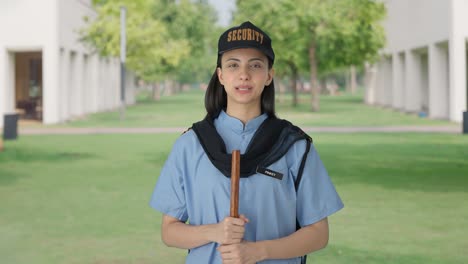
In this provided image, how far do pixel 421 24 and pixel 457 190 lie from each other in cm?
3002

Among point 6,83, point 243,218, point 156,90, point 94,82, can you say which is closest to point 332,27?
point 94,82

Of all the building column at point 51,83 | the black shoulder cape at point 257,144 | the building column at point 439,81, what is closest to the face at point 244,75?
the black shoulder cape at point 257,144

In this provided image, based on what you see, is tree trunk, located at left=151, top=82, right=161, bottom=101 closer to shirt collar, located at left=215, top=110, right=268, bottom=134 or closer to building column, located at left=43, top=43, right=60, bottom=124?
building column, located at left=43, top=43, right=60, bottom=124

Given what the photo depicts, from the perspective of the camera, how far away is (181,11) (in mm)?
78062

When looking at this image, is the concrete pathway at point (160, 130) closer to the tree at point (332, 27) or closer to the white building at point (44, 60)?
the white building at point (44, 60)

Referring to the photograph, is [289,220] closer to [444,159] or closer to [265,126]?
[265,126]

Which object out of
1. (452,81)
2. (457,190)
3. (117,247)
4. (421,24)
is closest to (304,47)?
(421,24)

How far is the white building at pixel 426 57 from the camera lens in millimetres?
34375

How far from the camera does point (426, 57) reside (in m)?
47.8

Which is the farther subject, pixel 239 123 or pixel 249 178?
pixel 239 123

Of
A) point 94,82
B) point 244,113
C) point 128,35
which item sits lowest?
point 244,113

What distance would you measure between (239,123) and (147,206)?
8.79 m

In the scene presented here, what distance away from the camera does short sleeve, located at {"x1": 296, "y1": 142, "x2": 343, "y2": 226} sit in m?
3.00

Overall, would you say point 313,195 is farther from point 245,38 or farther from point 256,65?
point 245,38
